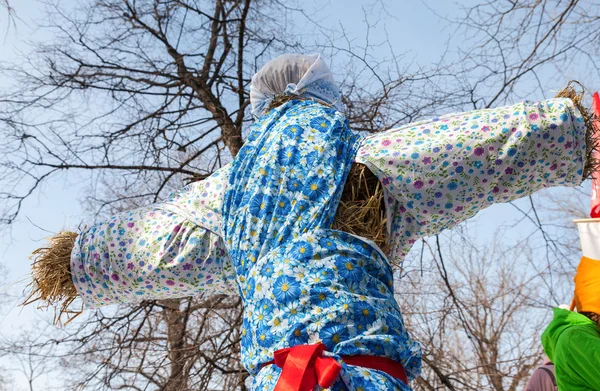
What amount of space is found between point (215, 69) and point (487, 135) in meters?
3.02

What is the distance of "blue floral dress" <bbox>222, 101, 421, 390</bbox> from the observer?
1487 mm

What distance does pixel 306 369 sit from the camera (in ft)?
4.58

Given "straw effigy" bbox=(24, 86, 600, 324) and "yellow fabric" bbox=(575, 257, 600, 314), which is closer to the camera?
"straw effigy" bbox=(24, 86, 600, 324)

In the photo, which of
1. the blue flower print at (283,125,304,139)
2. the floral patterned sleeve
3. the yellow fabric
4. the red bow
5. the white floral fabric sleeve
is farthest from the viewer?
the yellow fabric

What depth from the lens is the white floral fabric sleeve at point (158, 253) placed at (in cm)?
199

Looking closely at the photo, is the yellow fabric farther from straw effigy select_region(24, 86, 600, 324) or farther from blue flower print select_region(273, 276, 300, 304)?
blue flower print select_region(273, 276, 300, 304)

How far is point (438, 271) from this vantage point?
4074 millimetres

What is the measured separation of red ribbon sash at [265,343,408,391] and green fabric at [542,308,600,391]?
67.8 inches

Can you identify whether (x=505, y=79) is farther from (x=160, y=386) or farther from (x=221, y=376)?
(x=160, y=386)

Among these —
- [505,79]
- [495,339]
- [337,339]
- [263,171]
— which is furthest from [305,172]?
[495,339]

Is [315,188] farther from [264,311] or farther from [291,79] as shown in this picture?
[291,79]

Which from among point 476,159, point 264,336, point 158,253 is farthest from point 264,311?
point 476,159

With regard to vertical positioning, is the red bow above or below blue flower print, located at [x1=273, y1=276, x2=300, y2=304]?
below

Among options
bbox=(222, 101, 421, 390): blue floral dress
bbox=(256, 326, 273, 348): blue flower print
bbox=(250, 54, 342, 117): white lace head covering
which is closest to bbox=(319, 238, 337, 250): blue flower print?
bbox=(222, 101, 421, 390): blue floral dress
